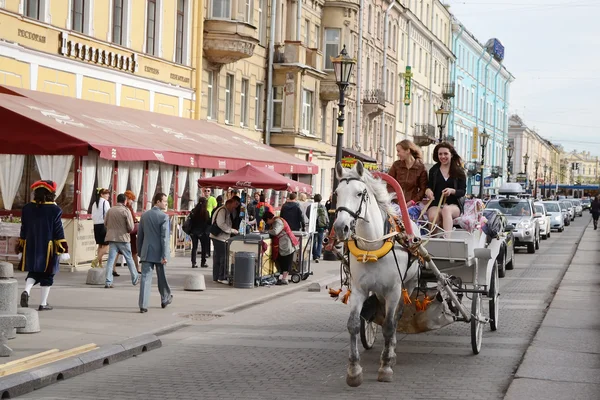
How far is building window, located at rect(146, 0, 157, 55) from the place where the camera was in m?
29.4

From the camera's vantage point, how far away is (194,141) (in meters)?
27.6

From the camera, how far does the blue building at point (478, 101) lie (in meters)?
82.4

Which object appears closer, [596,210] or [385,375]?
[385,375]

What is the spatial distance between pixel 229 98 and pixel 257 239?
54.8 feet

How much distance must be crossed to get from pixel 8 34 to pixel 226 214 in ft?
21.0

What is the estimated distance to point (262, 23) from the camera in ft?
125

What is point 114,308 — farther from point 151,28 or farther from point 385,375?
point 151,28

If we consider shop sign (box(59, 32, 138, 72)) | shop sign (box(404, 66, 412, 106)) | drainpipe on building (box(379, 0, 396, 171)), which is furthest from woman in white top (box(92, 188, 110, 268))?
shop sign (box(404, 66, 412, 106))

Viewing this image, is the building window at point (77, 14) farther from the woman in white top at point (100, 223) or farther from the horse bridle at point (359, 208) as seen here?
the horse bridle at point (359, 208)

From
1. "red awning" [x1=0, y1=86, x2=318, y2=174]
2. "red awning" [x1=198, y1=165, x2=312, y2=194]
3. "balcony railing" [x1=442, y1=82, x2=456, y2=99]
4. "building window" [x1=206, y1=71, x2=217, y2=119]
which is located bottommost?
"red awning" [x1=198, y1=165, x2=312, y2=194]

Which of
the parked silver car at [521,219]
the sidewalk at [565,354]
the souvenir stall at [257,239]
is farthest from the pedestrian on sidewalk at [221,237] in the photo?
the parked silver car at [521,219]

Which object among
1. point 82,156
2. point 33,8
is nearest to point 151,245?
point 82,156

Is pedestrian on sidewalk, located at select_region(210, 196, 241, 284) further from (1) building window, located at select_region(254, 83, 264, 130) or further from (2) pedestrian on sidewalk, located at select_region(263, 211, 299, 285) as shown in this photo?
(1) building window, located at select_region(254, 83, 264, 130)

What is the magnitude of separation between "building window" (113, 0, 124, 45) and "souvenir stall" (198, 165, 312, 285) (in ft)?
22.5
